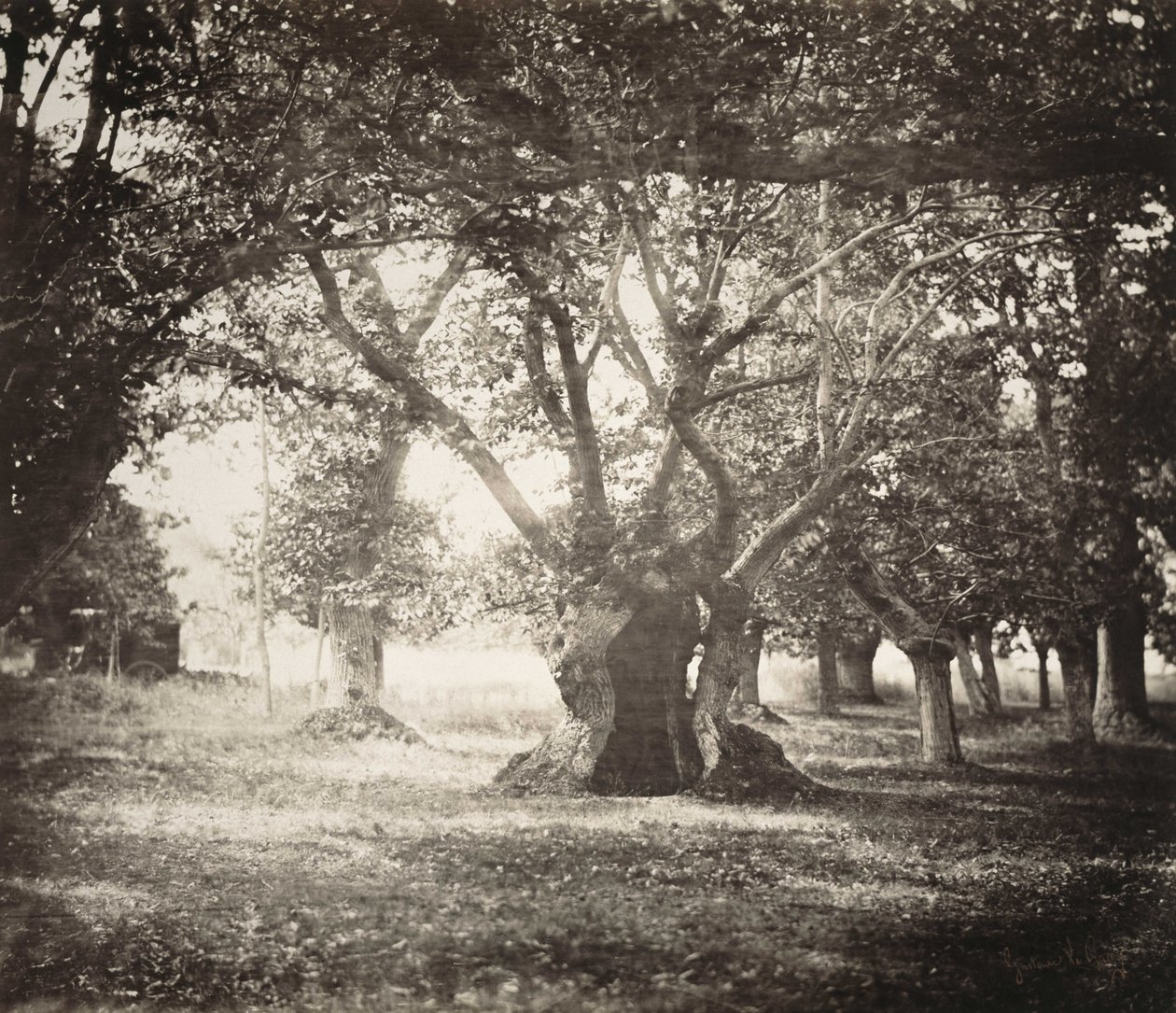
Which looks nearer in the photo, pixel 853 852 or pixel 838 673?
pixel 853 852

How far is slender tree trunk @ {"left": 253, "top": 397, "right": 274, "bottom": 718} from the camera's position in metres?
5.44

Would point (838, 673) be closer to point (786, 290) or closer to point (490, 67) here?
point (786, 290)

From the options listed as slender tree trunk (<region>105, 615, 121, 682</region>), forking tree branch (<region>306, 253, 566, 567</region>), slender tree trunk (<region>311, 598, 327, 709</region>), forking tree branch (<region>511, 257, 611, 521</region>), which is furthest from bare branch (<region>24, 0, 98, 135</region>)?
forking tree branch (<region>511, 257, 611, 521</region>)

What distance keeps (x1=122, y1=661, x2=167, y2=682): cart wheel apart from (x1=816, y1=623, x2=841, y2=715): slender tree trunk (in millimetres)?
5293

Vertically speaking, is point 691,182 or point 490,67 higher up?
point 490,67

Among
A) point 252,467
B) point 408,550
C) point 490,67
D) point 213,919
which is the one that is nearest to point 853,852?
point 213,919

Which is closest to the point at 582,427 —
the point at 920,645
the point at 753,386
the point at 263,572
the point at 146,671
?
the point at 753,386

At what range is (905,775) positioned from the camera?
708 cm

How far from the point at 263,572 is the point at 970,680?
6.35 meters

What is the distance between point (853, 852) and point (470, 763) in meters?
2.74

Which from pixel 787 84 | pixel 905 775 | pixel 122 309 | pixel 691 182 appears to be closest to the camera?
pixel 122 309

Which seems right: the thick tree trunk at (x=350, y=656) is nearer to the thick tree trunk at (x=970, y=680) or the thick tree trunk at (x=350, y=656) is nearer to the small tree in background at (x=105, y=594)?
the small tree in background at (x=105, y=594)

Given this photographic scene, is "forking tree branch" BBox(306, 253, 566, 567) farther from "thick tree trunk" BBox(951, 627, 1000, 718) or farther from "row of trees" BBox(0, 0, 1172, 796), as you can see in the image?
"thick tree trunk" BBox(951, 627, 1000, 718)
